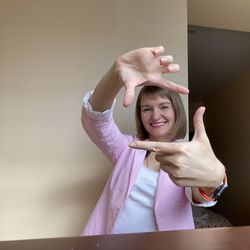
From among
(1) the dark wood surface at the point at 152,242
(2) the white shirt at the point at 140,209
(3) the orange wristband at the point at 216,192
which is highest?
(1) the dark wood surface at the point at 152,242

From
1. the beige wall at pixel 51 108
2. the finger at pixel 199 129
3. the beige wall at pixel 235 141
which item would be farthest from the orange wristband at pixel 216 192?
the beige wall at pixel 235 141

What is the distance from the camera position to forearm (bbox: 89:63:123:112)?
2.34 ft

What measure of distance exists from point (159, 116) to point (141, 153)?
0.36ft

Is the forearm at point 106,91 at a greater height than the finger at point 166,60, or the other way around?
the finger at point 166,60

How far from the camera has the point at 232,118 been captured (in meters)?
3.08

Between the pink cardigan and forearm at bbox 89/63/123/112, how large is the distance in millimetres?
20

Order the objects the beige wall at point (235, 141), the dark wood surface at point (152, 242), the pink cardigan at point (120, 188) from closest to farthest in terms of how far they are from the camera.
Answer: the dark wood surface at point (152, 242) < the pink cardigan at point (120, 188) < the beige wall at point (235, 141)

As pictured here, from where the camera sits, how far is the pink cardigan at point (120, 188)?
77 centimetres

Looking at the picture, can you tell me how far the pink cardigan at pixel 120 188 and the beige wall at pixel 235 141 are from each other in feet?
6.50

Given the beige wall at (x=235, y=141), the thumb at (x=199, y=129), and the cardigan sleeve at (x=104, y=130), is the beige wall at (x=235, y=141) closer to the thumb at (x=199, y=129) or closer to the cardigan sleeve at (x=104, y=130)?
the cardigan sleeve at (x=104, y=130)

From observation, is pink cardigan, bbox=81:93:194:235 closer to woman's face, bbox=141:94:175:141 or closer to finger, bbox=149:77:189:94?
woman's face, bbox=141:94:175:141

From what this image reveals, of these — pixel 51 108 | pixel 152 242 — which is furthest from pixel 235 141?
pixel 152 242

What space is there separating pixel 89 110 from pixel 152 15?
577mm

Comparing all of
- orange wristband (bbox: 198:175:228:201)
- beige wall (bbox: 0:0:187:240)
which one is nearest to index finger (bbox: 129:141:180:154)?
orange wristband (bbox: 198:175:228:201)
